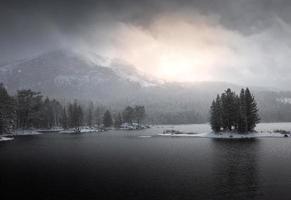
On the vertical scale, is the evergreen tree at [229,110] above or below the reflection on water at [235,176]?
above

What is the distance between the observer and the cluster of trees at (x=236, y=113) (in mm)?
146125

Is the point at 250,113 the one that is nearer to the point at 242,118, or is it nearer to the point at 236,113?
the point at 242,118

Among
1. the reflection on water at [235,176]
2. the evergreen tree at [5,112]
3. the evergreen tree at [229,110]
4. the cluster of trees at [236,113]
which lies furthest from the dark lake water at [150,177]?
the evergreen tree at [5,112]

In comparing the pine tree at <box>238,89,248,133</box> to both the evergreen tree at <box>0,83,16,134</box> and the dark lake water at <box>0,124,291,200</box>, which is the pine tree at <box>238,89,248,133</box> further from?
the evergreen tree at <box>0,83,16,134</box>

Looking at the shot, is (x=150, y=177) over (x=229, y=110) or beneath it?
beneath

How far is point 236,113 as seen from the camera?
147m

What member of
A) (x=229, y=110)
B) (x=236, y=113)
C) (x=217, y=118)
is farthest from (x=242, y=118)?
(x=217, y=118)

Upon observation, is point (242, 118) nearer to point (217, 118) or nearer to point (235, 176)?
point (217, 118)

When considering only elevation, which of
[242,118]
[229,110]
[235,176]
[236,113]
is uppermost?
[229,110]

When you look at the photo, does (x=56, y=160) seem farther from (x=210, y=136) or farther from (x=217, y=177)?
(x=210, y=136)

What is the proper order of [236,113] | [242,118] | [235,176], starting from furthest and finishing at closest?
[236,113]
[242,118]
[235,176]

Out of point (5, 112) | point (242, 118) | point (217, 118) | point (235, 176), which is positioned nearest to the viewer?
point (235, 176)

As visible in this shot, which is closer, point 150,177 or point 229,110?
point 150,177

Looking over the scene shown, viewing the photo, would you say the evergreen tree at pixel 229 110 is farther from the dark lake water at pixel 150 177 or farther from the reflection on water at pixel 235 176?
the reflection on water at pixel 235 176
